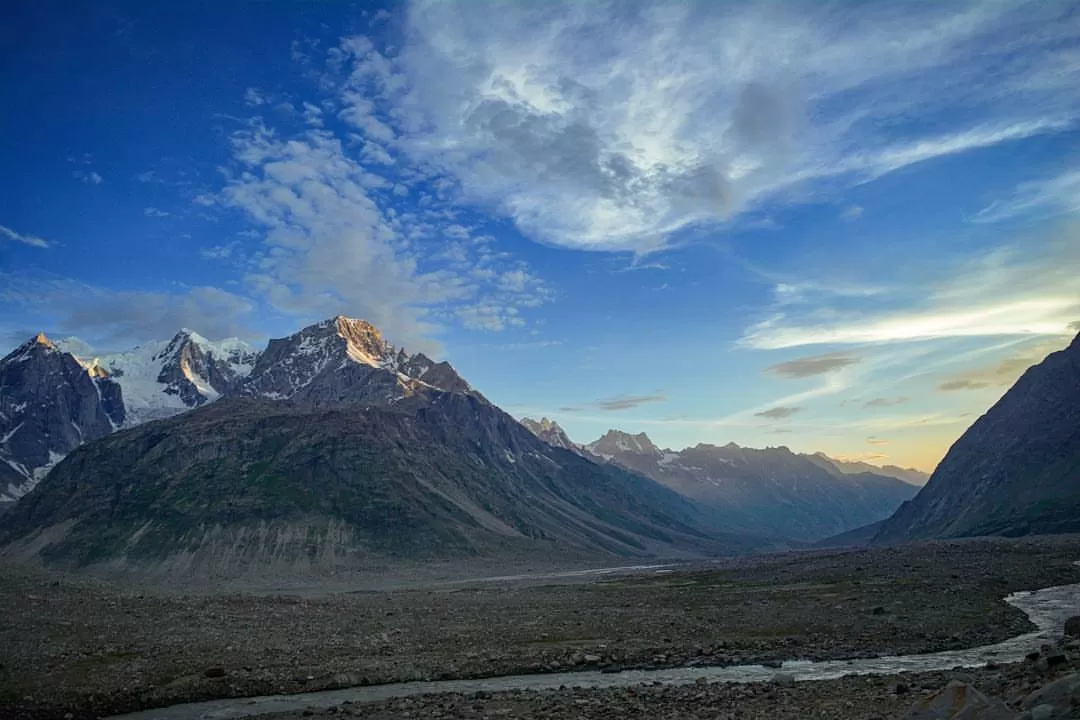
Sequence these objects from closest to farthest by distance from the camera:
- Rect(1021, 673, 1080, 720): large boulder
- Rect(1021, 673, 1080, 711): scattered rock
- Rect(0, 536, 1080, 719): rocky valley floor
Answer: Rect(1021, 673, 1080, 720): large boulder, Rect(1021, 673, 1080, 711): scattered rock, Rect(0, 536, 1080, 719): rocky valley floor

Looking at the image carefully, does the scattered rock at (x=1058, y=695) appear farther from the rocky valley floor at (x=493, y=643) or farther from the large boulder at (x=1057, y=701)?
the rocky valley floor at (x=493, y=643)

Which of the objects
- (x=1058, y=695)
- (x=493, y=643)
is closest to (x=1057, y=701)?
(x=1058, y=695)

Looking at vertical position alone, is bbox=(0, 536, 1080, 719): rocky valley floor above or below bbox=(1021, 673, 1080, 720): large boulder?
below

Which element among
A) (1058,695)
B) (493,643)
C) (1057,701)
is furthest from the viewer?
(493,643)

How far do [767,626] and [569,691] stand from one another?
2464 centimetres

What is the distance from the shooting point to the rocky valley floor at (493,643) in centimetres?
3012

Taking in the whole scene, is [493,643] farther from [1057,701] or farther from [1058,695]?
[1057,701]

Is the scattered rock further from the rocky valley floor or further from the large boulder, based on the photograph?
the rocky valley floor

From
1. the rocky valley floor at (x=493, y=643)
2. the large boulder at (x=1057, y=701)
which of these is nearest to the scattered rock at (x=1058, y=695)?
the large boulder at (x=1057, y=701)

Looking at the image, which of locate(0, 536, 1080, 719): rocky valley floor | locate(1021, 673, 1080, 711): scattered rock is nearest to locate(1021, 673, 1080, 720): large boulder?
locate(1021, 673, 1080, 711): scattered rock

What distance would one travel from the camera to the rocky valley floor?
30125mm

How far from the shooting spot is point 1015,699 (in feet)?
67.2

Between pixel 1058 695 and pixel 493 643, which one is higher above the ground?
pixel 1058 695

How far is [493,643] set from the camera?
166ft
